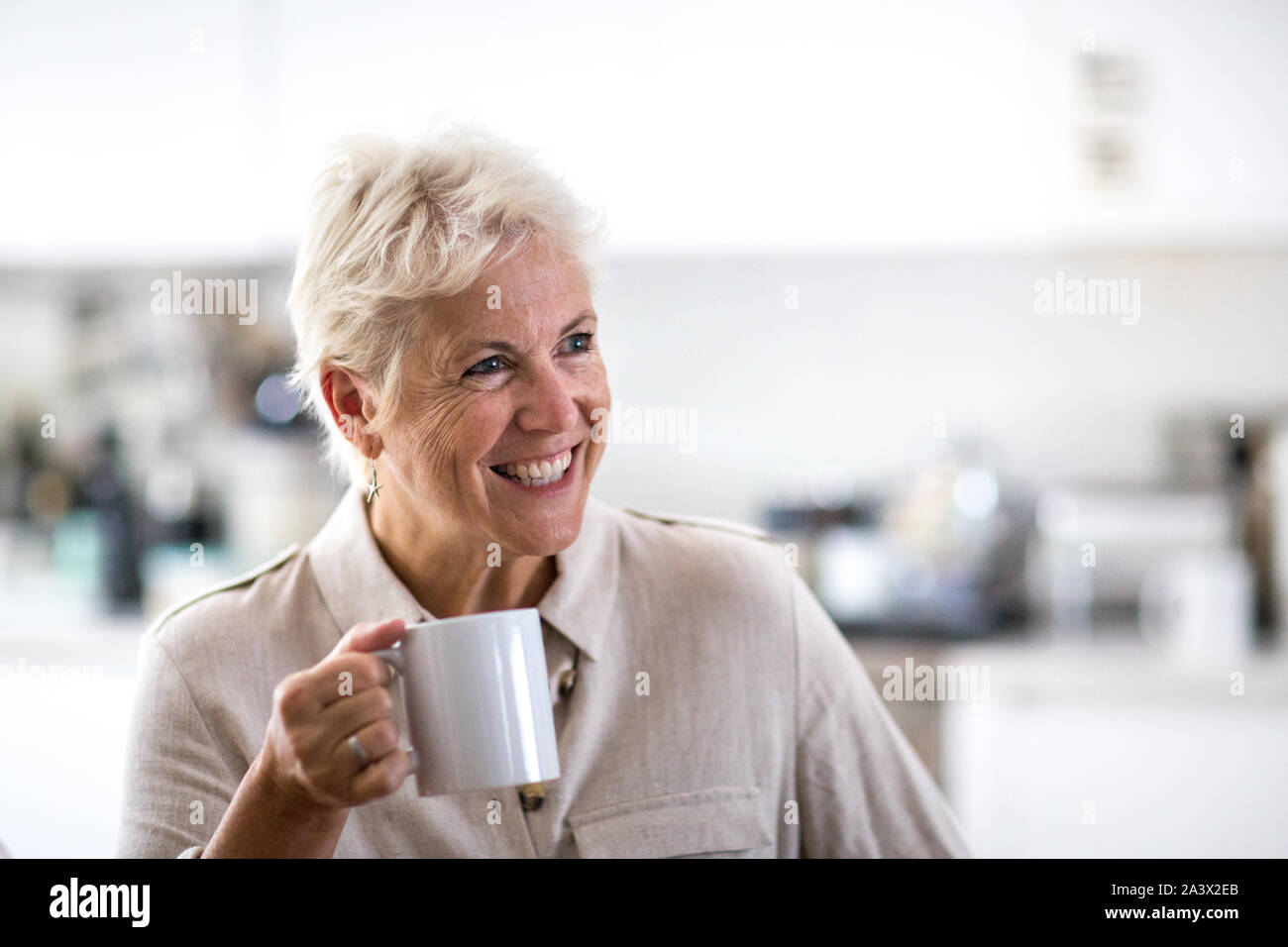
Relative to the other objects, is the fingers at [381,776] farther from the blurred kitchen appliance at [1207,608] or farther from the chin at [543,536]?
the blurred kitchen appliance at [1207,608]

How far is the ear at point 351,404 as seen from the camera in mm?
669

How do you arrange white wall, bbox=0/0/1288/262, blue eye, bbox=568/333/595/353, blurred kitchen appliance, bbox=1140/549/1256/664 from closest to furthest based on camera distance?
blue eye, bbox=568/333/595/353
white wall, bbox=0/0/1288/262
blurred kitchen appliance, bbox=1140/549/1256/664

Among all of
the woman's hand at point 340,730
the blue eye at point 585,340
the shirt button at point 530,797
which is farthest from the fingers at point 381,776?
the blue eye at point 585,340

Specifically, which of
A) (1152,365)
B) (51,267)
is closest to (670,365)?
(1152,365)

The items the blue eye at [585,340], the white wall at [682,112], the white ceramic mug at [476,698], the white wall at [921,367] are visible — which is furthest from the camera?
the white wall at [921,367]

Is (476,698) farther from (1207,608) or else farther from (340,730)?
(1207,608)

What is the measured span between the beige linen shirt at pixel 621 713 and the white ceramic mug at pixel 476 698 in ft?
0.33

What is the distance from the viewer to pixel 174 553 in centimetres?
180

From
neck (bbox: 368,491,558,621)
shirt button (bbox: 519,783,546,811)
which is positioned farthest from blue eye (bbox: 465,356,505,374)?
shirt button (bbox: 519,783,546,811)

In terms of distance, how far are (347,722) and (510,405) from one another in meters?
0.19

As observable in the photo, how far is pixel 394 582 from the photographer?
0.69 metres

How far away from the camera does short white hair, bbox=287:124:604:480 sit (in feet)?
2.04

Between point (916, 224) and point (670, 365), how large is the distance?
1.67 feet

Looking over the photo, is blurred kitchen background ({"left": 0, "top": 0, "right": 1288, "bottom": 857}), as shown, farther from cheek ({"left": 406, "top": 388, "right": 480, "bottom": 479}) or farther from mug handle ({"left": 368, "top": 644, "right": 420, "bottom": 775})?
mug handle ({"left": 368, "top": 644, "right": 420, "bottom": 775})
